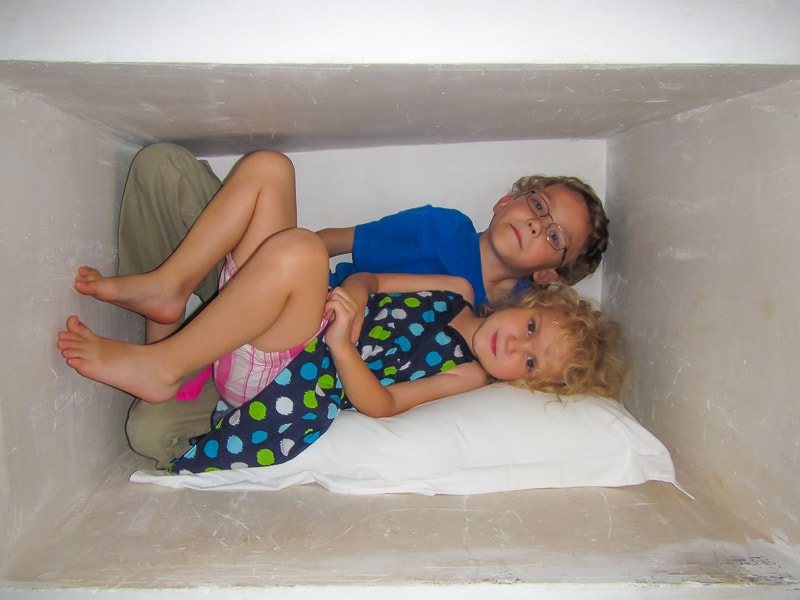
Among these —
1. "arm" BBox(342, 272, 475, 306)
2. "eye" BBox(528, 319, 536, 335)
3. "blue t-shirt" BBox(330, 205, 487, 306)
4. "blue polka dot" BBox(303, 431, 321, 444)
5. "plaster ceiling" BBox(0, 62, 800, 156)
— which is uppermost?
"plaster ceiling" BBox(0, 62, 800, 156)

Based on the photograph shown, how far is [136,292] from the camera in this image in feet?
2.96

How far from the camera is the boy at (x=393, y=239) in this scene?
101cm

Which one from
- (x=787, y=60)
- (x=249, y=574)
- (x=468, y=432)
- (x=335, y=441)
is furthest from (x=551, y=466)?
(x=787, y=60)

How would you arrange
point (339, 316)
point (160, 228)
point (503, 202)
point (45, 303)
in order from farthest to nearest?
point (503, 202) → point (160, 228) → point (339, 316) → point (45, 303)

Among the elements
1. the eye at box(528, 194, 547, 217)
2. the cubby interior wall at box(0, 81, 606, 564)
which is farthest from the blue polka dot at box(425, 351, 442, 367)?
the cubby interior wall at box(0, 81, 606, 564)

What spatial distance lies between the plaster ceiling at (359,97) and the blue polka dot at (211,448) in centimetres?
50

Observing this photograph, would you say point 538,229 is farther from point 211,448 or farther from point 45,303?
point 45,303

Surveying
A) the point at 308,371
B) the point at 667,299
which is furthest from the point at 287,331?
the point at 667,299

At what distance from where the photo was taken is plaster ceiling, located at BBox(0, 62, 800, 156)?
0.73 meters

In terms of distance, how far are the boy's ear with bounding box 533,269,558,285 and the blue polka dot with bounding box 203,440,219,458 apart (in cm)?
71

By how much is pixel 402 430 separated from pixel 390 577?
10.5 inches

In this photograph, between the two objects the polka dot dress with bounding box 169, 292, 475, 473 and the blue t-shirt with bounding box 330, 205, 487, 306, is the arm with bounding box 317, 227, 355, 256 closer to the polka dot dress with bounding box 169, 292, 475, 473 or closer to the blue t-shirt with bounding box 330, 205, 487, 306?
the blue t-shirt with bounding box 330, 205, 487, 306

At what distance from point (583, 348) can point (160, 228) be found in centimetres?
75

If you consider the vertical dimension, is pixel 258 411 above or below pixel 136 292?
below
